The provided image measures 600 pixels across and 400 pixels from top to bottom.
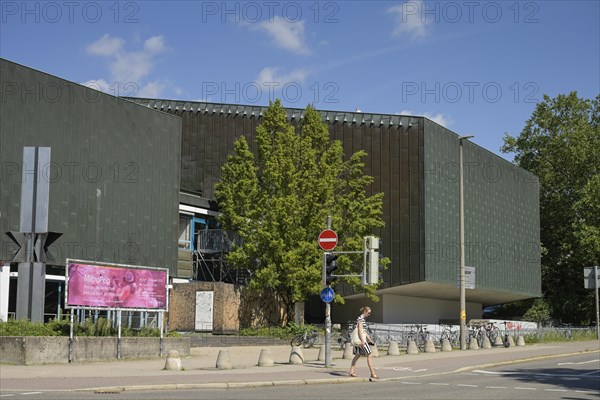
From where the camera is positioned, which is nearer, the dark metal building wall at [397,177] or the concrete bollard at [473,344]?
the concrete bollard at [473,344]

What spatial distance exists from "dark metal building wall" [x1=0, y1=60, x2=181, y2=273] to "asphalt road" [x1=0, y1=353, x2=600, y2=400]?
21506 millimetres

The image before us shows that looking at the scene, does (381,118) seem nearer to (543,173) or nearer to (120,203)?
(120,203)

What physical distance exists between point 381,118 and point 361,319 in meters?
29.8

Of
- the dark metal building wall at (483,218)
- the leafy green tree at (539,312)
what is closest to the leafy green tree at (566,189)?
the leafy green tree at (539,312)

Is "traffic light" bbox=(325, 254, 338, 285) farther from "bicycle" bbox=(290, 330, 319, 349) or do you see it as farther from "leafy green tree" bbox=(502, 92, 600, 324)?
"leafy green tree" bbox=(502, 92, 600, 324)

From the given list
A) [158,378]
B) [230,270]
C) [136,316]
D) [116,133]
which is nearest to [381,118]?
[230,270]

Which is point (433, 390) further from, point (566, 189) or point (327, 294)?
point (566, 189)

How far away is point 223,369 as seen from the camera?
2302cm

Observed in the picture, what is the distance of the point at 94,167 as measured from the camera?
136 ft

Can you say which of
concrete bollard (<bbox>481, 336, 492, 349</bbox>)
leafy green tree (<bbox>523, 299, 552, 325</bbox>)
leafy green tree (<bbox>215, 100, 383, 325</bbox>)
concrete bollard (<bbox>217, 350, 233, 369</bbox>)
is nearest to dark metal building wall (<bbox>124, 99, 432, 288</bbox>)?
leafy green tree (<bbox>215, 100, 383, 325</bbox>)

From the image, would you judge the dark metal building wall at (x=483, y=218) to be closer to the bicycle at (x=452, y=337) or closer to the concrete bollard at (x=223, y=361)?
the bicycle at (x=452, y=337)

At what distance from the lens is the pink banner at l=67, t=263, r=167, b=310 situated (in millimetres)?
25094

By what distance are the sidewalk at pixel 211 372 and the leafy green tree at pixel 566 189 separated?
41246mm

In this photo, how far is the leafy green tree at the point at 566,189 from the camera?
69000mm
